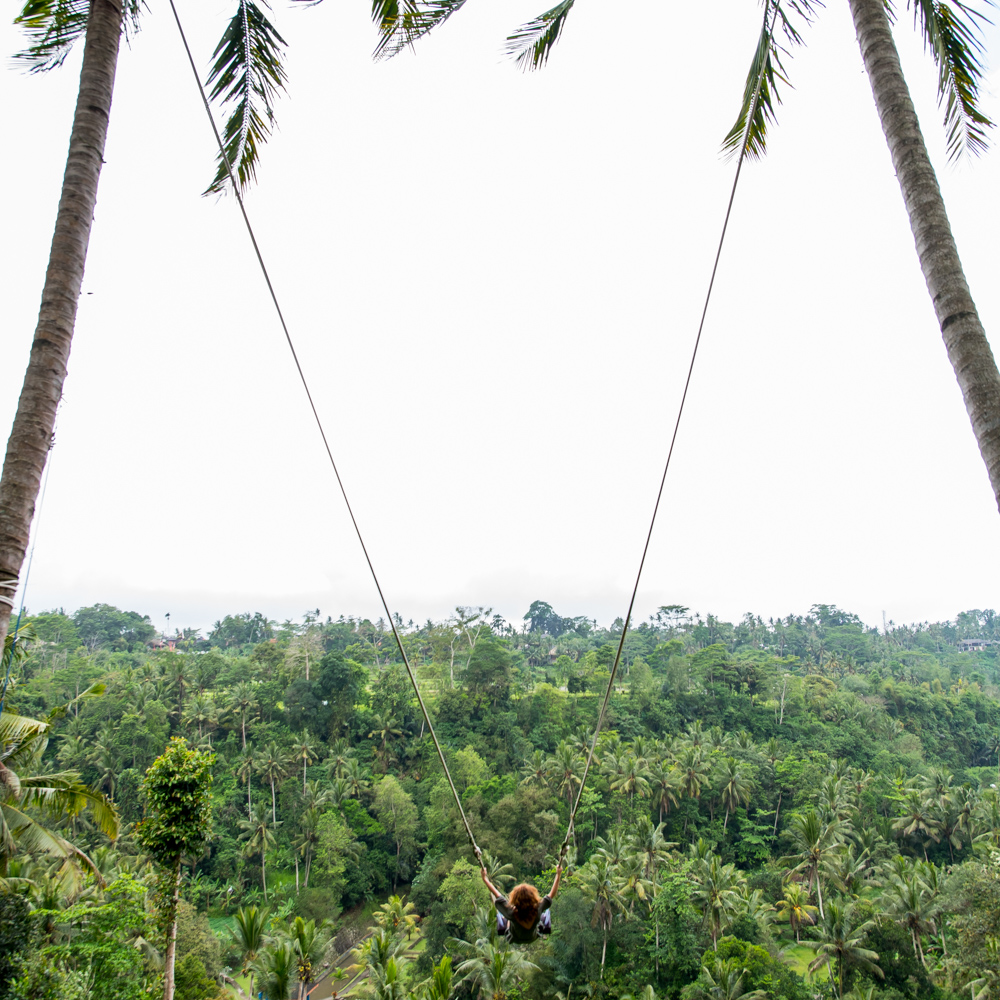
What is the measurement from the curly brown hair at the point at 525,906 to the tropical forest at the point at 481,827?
371 mm

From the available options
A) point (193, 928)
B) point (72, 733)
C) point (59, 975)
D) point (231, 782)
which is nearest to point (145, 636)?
point (72, 733)

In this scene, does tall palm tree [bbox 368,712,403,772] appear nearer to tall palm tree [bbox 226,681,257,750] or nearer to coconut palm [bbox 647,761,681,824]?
tall palm tree [bbox 226,681,257,750]

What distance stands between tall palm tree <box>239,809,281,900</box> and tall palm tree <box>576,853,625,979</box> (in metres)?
12.7

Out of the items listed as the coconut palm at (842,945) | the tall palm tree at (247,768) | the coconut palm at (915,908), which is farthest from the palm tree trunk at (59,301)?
the tall palm tree at (247,768)

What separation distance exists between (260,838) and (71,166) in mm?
26242

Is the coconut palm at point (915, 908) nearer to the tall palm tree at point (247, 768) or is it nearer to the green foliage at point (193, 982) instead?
the green foliage at point (193, 982)

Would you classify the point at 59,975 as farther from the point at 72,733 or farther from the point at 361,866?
the point at 72,733

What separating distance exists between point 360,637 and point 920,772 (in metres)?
41.1

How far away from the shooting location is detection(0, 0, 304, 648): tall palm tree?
246cm

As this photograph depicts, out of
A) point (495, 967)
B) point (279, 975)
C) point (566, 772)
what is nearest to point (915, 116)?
point (279, 975)

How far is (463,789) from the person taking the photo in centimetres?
2484

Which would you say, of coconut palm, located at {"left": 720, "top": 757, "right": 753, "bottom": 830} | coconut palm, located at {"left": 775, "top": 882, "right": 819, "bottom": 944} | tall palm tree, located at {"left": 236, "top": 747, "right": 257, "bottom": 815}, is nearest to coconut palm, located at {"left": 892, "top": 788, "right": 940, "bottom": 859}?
coconut palm, located at {"left": 720, "top": 757, "right": 753, "bottom": 830}

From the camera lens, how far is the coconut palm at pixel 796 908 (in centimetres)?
1997

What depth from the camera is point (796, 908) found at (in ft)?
64.1
